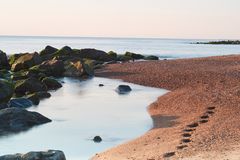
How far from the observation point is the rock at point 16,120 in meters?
17.2

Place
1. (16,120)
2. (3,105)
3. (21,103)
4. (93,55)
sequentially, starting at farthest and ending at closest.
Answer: (93,55) < (21,103) < (3,105) < (16,120)

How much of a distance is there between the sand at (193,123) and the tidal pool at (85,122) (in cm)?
62

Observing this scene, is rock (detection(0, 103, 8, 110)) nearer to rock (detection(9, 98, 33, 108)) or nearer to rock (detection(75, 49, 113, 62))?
rock (detection(9, 98, 33, 108))

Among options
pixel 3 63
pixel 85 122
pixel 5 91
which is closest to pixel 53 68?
pixel 3 63

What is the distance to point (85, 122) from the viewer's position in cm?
1862

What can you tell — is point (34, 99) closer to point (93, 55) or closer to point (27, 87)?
point (27, 87)

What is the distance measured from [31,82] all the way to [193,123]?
44.4 ft

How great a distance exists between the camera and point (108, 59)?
183ft

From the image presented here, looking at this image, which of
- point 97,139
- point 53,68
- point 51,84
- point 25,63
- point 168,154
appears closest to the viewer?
point 168,154

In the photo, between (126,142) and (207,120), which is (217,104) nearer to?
(207,120)

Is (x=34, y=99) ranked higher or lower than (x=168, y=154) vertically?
lower

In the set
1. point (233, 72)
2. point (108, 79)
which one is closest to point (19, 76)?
point (108, 79)

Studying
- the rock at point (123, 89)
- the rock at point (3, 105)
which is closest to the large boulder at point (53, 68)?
the rock at point (123, 89)

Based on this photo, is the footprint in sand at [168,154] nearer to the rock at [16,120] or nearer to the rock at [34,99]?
the rock at [16,120]
